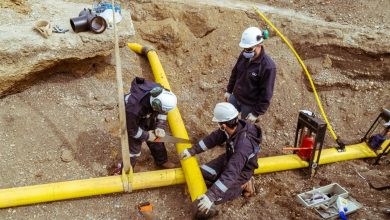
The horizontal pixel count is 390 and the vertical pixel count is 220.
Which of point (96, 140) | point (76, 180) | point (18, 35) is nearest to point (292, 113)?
point (96, 140)

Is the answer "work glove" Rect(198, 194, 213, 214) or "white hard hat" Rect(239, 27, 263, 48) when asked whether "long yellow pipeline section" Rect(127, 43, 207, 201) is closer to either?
"work glove" Rect(198, 194, 213, 214)

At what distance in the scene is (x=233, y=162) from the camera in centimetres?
449

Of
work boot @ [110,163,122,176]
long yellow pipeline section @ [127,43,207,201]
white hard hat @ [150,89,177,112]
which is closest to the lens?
white hard hat @ [150,89,177,112]

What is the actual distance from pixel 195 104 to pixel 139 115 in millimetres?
2323

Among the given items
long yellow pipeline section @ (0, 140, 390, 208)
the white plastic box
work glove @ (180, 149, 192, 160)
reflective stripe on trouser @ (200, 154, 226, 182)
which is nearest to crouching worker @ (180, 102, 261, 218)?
work glove @ (180, 149, 192, 160)

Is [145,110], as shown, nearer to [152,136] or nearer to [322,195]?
[152,136]

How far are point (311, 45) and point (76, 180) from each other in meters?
5.54

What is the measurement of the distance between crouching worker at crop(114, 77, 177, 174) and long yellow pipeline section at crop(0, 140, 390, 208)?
16.9 inches

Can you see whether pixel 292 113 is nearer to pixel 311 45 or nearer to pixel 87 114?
pixel 311 45

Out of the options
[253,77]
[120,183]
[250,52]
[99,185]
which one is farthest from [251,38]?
[99,185]

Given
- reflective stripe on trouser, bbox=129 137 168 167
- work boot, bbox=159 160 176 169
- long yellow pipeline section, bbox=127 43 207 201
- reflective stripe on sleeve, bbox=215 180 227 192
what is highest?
reflective stripe on sleeve, bbox=215 180 227 192

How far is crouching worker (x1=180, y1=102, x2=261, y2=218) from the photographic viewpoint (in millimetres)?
4465

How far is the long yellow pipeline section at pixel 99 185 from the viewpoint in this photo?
4648mm

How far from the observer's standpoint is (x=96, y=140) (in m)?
5.84
